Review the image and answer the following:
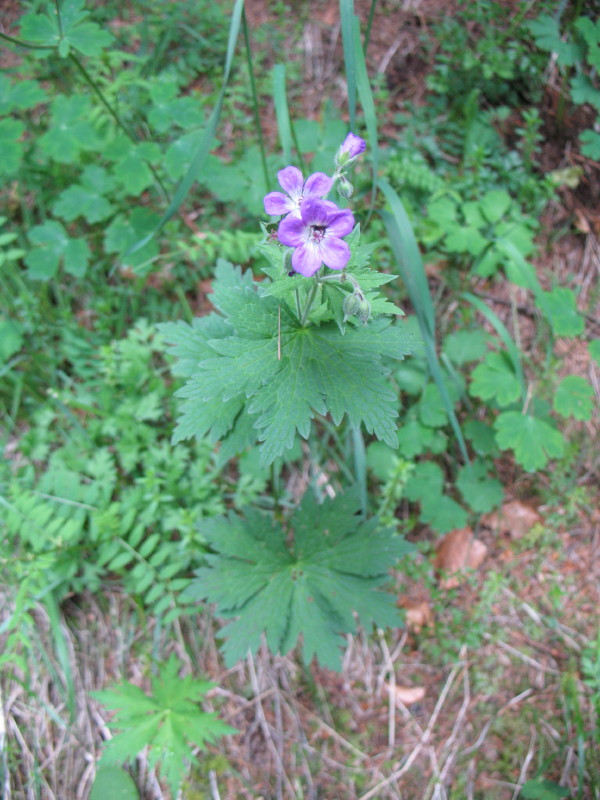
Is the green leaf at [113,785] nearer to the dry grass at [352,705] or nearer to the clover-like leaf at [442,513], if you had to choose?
the dry grass at [352,705]

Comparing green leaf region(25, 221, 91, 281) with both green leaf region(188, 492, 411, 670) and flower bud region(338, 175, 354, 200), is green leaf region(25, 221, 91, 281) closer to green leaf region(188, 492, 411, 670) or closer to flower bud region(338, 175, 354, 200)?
green leaf region(188, 492, 411, 670)

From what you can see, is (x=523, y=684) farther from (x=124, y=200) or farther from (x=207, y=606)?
(x=124, y=200)

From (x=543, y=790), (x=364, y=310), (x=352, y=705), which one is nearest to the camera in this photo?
(x=364, y=310)

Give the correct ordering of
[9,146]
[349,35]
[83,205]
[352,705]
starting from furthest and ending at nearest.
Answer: [83,205] < [9,146] < [352,705] < [349,35]

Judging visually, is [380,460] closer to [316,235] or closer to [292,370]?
[292,370]

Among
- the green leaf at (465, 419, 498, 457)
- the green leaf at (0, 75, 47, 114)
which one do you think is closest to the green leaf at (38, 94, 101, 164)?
the green leaf at (0, 75, 47, 114)

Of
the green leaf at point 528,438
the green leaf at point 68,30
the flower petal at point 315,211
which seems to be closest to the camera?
the flower petal at point 315,211

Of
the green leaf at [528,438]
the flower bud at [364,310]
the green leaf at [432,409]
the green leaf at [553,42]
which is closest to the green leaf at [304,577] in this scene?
the green leaf at [432,409]

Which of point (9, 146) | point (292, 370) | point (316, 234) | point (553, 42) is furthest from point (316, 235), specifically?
point (553, 42)
